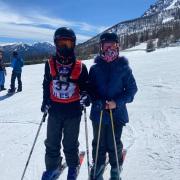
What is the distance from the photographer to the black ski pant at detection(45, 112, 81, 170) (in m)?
5.32

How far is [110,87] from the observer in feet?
17.4

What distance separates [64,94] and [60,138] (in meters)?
0.65

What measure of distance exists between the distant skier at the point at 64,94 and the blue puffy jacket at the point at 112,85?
16cm

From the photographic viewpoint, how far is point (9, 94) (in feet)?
48.3

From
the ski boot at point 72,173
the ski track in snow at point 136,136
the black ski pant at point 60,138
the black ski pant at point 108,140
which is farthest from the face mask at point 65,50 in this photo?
the ski track in snow at point 136,136

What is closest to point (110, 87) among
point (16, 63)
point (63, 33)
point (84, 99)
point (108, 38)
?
point (84, 99)

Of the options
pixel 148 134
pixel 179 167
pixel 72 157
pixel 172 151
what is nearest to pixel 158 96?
pixel 148 134

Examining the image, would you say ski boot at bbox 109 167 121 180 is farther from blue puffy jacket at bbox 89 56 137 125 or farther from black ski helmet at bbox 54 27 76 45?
black ski helmet at bbox 54 27 76 45

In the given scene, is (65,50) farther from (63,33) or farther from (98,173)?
(98,173)

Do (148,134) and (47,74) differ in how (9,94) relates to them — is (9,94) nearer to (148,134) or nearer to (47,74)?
(148,134)

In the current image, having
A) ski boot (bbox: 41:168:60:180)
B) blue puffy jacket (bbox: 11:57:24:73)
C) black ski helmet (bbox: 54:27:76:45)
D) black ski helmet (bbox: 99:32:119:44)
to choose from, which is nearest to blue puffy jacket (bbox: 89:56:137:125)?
black ski helmet (bbox: 99:32:119:44)

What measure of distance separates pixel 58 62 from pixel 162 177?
7.37 feet

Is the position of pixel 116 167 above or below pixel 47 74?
below

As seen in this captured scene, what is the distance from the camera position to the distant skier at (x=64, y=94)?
5.20 meters
